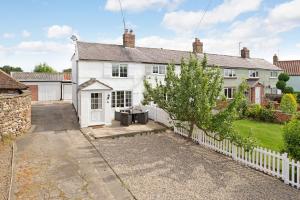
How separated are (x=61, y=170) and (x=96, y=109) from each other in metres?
8.73

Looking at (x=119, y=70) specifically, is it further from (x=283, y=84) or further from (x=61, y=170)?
(x=283, y=84)

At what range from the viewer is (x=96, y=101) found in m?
18.9

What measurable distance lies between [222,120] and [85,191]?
7.43 meters

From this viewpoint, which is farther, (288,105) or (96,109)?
(288,105)

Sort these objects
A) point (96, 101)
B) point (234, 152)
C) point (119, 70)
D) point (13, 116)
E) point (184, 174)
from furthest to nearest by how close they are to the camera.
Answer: point (119, 70)
point (96, 101)
point (13, 116)
point (234, 152)
point (184, 174)

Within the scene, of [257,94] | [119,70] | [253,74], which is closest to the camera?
[119,70]

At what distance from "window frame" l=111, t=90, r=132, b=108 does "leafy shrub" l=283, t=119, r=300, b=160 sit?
49.1ft

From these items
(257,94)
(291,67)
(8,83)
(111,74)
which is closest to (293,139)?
(111,74)

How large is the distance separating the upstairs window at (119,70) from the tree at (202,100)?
8848 mm

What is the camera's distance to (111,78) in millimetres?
21891

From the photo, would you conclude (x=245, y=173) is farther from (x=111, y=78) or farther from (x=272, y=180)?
(x=111, y=78)

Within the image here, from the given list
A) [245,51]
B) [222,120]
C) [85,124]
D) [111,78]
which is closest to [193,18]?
[111,78]

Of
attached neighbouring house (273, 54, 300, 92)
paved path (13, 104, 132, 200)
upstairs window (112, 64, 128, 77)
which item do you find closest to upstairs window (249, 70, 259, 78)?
attached neighbouring house (273, 54, 300, 92)

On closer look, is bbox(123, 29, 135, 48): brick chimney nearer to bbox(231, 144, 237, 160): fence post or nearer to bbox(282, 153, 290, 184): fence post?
bbox(231, 144, 237, 160): fence post
